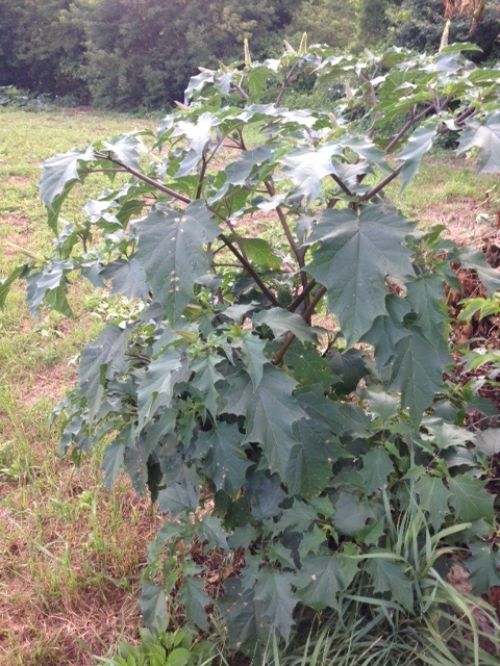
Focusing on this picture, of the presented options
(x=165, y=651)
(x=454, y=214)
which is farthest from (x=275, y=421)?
(x=454, y=214)

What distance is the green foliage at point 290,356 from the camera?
1.23 m

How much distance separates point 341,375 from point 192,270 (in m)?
0.60

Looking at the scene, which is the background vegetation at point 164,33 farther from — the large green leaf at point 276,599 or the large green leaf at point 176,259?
the large green leaf at point 276,599

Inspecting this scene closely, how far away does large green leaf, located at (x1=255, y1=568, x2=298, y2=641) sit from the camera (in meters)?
1.41

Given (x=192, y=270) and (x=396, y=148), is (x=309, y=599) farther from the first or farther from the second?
(x=396, y=148)

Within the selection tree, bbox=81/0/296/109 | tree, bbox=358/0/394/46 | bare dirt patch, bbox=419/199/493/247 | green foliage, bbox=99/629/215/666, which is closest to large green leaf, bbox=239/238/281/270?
green foliage, bbox=99/629/215/666

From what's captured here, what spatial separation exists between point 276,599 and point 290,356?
1.88 ft

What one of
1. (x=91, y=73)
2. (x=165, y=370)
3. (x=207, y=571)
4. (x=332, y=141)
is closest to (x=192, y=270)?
(x=165, y=370)

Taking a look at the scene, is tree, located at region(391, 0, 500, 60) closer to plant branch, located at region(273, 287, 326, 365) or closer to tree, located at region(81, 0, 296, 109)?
tree, located at region(81, 0, 296, 109)

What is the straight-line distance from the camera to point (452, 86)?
1202 millimetres

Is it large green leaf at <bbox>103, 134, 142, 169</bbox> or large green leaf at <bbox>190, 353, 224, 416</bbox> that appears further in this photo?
large green leaf at <bbox>103, 134, 142, 169</bbox>

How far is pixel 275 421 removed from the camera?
1285 mm

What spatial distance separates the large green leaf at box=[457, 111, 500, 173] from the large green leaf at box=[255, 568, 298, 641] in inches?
39.7

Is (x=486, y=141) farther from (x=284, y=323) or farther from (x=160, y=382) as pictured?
(x=160, y=382)
